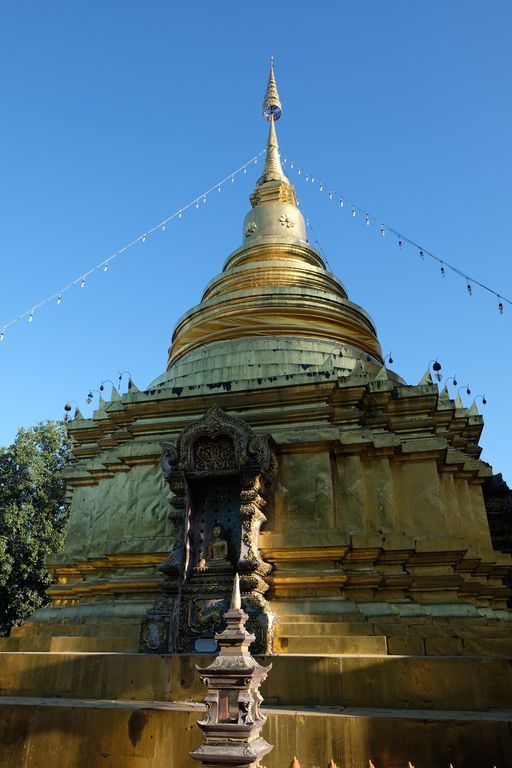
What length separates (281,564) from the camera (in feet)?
32.0

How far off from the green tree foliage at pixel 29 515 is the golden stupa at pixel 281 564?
10.2 m

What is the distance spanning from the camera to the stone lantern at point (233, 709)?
436cm

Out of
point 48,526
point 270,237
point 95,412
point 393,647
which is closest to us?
point 393,647

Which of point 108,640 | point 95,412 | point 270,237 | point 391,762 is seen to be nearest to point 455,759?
point 391,762

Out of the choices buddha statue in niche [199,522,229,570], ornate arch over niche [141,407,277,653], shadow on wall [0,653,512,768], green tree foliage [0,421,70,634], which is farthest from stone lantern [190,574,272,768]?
green tree foliage [0,421,70,634]

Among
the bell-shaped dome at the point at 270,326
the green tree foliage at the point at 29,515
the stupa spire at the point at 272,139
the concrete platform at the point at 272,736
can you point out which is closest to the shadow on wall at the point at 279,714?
the concrete platform at the point at 272,736

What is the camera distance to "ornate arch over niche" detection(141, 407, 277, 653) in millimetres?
8766

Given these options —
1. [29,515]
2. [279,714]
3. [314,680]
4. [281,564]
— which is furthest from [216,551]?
[29,515]

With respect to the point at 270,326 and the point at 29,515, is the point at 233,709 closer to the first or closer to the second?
the point at 270,326

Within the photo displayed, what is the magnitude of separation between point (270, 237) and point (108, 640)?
13207 millimetres

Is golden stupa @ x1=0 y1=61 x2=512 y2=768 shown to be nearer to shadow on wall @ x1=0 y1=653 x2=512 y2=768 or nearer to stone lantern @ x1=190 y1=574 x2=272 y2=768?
shadow on wall @ x1=0 y1=653 x2=512 y2=768

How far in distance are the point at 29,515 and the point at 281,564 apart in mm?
16618

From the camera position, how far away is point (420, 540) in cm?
1009

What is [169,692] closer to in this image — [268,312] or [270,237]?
[268,312]
